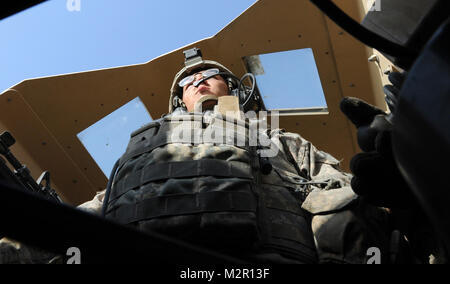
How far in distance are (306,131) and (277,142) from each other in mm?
1064

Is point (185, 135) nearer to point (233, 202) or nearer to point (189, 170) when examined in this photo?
point (189, 170)

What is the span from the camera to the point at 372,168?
167 cm

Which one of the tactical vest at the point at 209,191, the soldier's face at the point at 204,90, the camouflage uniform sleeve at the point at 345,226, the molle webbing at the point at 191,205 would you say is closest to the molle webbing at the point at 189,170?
the tactical vest at the point at 209,191

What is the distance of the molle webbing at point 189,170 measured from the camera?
97.2 inches

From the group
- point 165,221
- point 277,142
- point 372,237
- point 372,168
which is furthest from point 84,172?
point 372,168

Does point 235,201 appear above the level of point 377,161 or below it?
below

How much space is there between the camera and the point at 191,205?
231 cm

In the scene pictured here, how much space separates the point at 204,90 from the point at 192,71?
0.34 m

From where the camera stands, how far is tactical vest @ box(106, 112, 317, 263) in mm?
2271

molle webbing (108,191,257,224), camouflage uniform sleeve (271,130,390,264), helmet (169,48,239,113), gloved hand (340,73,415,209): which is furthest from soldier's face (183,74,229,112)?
gloved hand (340,73,415,209)

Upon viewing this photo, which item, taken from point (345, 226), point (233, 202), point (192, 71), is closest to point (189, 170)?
point (233, 202)

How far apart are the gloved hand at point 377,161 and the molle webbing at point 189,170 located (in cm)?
76

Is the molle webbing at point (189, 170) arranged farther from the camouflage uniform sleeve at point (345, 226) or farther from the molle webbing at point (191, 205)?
the camouflage uniform sleeve at point (345, 226)

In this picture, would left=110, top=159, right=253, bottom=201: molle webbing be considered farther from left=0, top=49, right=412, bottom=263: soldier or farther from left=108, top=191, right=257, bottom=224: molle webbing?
left=108, top=191, right=257, bottom=224: molle webbing
